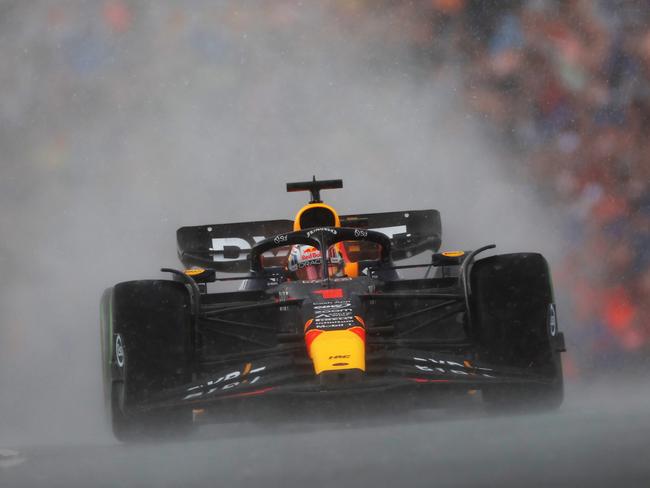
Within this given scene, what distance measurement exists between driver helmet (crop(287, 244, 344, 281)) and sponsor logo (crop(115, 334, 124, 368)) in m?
1.98

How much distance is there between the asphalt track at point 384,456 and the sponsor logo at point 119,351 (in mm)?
425

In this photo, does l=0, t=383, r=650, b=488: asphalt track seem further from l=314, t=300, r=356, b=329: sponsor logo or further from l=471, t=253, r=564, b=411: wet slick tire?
l=314, t=300, r=356, b=329: sponsor logo

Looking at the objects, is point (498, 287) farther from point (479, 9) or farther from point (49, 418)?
point (479, 9)

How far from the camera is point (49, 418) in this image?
7.98m

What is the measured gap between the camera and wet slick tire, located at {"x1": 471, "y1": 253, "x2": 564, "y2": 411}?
215 inches

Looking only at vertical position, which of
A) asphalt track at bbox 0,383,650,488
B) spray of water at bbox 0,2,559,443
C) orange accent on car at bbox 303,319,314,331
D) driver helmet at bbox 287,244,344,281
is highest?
spray of water at bbox 0,2,559,443

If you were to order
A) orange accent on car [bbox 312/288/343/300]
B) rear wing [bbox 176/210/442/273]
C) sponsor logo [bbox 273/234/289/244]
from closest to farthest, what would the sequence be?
orange accent on car [bbox 312/288/343/300], sponsor logo [bbox 273/234/289/244], rear wing [bbox 176/210/442/273]

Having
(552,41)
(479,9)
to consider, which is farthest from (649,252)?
(479,9)

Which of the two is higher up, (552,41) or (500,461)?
(552,41)

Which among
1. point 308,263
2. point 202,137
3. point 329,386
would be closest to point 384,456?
point 329,386

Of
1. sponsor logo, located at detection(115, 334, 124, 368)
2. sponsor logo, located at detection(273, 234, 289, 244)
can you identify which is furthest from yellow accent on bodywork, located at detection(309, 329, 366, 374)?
sponsor logo, located at detection(273, 234, 289, 244)

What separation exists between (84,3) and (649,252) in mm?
8423

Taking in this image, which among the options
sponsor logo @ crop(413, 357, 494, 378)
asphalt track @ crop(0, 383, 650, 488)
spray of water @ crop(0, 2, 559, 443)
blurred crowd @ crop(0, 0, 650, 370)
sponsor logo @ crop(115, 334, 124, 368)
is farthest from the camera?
spray of water @ crop(0, 2, 559, 443)

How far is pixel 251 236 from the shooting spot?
29.3 ft
